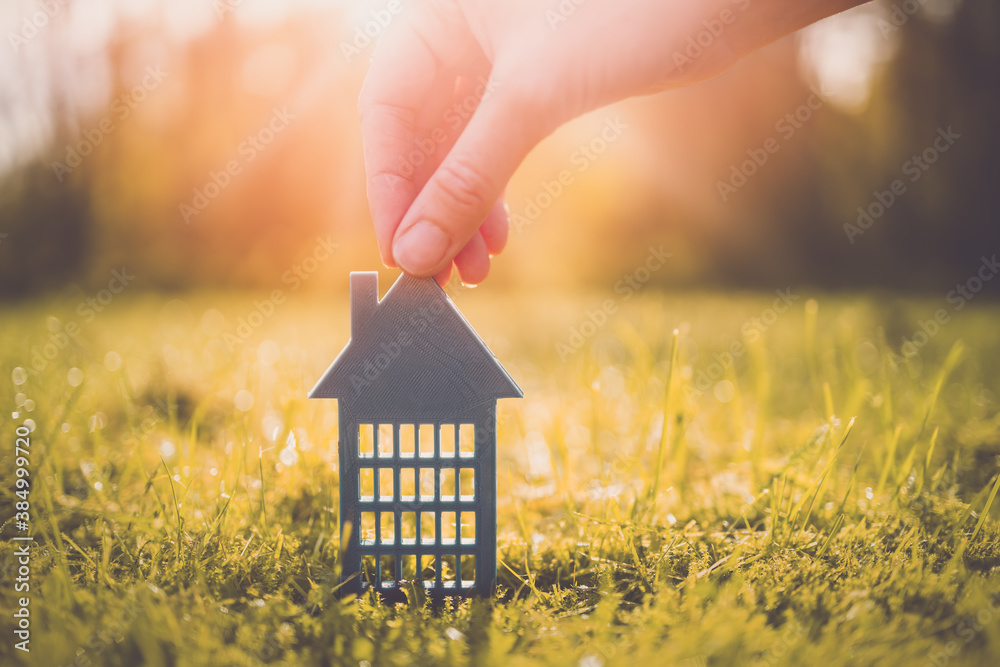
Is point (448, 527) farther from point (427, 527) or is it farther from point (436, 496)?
point (436, 496)

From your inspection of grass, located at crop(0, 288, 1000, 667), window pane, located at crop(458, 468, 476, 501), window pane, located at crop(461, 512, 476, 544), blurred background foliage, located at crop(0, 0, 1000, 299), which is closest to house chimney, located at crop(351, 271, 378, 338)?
grass, located at crop(0, 288, 1000, 667)

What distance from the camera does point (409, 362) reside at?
1.69 metres

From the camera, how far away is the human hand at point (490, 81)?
1726 millimetres

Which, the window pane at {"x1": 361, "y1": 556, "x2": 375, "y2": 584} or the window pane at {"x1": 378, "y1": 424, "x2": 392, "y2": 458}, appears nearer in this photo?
the window pane at {"x1": 361, "y1": 556, "x2": 375, "y2": 584}

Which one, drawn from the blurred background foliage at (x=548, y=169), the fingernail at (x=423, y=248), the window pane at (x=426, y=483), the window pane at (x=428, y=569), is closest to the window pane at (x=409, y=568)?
the window pane at (x=428, y=569)

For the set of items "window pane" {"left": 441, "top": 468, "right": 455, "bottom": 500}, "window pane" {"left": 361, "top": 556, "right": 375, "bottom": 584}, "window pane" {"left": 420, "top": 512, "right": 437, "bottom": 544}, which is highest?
"window pane" {"left": 441, "top": 468, "right": 455, "bottom": 500}

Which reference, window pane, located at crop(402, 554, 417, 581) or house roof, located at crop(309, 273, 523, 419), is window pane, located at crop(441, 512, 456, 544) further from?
house roof, located at crop(309, 273, 523, 419)

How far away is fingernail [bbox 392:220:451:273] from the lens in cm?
172

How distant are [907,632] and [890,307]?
519 centimetres

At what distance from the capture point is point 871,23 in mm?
8383

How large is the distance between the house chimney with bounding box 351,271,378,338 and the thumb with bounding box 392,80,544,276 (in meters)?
0.10

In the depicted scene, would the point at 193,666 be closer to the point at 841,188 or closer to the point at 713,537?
the point at 713,537

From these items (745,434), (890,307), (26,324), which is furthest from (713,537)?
(26,324)

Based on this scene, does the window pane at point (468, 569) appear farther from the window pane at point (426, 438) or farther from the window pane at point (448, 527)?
the window pane at point (426, 438)
